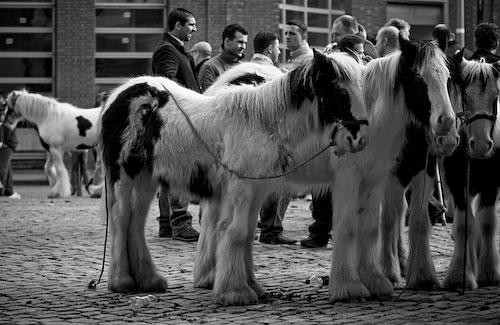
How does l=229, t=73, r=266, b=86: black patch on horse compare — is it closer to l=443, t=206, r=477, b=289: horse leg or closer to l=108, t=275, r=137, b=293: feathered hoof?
l=108, t=275, r=137, b=293: feathered hoof

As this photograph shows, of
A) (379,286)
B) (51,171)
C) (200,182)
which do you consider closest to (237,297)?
(200,182)

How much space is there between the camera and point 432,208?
1503cm

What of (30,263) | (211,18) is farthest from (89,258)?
(211,18)

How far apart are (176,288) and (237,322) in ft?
6.50

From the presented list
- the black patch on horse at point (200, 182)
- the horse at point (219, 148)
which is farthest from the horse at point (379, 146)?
the black patch on horse at point (200, 182)

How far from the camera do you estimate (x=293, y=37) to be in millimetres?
13508

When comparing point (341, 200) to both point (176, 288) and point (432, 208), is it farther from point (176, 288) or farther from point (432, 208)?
point (432, 208)

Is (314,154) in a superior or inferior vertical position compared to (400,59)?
inferior

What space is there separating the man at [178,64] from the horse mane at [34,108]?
31.9ft

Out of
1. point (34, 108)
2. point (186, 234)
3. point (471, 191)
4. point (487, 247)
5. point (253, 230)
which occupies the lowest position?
point (186, 234)

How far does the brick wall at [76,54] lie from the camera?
101 ft

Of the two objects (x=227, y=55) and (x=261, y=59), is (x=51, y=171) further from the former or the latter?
(x=261, y=59)

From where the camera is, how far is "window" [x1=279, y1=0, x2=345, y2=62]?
3225cm

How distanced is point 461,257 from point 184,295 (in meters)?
2.49
